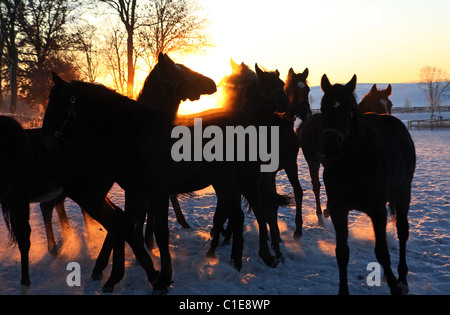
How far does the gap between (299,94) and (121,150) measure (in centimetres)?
366

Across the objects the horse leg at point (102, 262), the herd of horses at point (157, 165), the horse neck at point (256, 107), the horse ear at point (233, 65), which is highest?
the horse ear at point (233, 65)

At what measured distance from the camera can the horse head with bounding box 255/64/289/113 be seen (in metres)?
4.46

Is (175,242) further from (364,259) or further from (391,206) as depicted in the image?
(391,206)

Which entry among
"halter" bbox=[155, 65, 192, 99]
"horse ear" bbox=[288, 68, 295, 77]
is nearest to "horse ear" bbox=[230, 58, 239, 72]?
"halter" bbox=[155, 65, 192, 99]

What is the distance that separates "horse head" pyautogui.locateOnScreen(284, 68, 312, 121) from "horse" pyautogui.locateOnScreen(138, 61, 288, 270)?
1.31 meters

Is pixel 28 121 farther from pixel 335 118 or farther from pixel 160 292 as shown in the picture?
pixel 335 118

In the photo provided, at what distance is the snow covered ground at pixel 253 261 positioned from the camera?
3650 millimetres

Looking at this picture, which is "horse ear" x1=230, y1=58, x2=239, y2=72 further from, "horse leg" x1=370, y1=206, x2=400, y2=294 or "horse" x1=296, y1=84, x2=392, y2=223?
"horse leg" x1=370, y1=206, x2=400, y2=294

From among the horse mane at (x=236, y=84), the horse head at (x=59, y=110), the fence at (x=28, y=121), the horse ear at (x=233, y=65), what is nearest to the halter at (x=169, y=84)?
the horse mane at (x=236, y=84)

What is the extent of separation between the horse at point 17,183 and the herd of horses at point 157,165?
0.03 feet

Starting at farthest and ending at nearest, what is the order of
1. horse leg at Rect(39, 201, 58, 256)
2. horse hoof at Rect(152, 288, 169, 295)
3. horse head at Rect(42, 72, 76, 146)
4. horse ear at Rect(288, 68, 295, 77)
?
horse ear at Rect(288, 68, 295, 77), horse leg at Rect(39, 201, 58, 256), horse hoof at Rect(152, 288, 169, 295), horse head at Rect(42, 72, 76, 146)

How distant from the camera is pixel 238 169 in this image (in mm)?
4312

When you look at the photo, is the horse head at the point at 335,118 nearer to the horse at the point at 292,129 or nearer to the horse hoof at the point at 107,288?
the horse at the point at 292,129

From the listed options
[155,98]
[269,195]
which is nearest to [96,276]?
[155,98]
